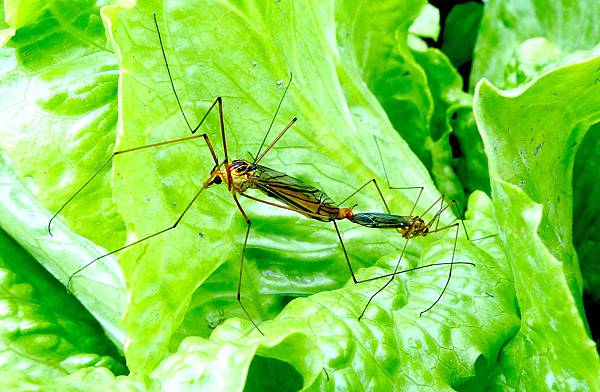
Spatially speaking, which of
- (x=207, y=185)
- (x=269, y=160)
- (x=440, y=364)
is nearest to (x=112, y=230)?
(x=207, y=185)

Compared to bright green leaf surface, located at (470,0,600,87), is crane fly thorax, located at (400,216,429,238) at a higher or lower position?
lower

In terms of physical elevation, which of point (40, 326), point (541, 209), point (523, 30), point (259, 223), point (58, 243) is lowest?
point (40, 326)

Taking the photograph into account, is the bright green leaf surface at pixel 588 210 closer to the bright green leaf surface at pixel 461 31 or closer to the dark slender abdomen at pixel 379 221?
the dark slender abdomen at pixel 379 221

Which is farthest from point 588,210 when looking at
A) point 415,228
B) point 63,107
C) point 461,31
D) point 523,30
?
point 63,107

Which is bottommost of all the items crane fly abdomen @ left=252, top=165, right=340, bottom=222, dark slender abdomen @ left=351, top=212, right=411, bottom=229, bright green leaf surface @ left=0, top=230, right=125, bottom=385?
bright green leaf surface @ left=0, top=230, right=125, bottom=385

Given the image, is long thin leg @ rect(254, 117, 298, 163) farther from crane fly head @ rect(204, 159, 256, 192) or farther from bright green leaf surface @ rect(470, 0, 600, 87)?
bright green leaf surface @ rect(470, 0, 600, 87)

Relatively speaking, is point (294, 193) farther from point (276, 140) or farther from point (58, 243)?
point (58, 243)

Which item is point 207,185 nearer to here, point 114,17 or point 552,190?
point 114,17

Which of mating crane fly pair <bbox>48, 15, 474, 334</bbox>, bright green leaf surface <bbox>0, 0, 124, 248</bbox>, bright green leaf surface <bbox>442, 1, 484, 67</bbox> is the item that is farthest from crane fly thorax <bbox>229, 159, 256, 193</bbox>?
bright green leaf surface <bbox>442, 1, 484, 67</bbox>
